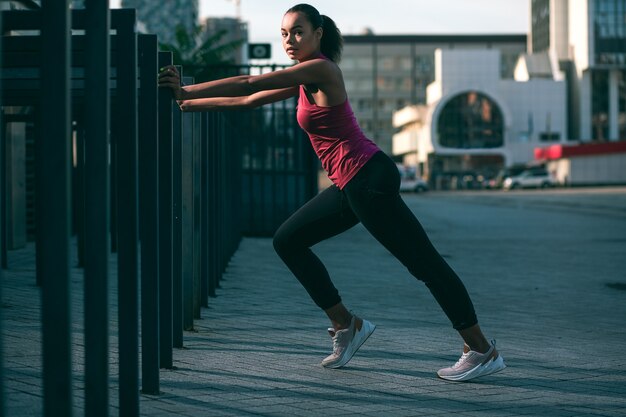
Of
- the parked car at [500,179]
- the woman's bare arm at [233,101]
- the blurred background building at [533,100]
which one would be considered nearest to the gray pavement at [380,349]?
the woman's bare arm at [233,101]

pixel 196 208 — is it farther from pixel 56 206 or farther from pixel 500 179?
pixel 500 179

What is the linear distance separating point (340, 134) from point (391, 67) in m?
141

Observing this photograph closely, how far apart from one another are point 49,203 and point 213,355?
2.98 metres

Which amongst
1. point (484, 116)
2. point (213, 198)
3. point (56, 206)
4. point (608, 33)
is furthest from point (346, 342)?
point (484, 116)

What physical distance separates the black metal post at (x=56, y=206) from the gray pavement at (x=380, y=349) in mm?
1307

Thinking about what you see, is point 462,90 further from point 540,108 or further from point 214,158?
point 214,158

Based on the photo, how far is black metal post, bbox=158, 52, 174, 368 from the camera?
16.7ft

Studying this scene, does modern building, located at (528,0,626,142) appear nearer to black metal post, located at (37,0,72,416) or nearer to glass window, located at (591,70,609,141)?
glass window, located at (591,70,609,141)

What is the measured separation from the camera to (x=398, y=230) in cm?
516

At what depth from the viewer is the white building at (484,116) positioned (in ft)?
341

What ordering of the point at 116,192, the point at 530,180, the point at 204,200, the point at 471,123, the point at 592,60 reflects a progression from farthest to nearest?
the point at 471,123 → the point at 592,60 → the point at 530,180 → the point at 204,200 → the point at 116,192

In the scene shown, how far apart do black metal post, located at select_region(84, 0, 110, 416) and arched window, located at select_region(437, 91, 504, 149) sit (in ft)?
335

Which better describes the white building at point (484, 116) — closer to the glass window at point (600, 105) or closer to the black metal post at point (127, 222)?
the glass window at point (600, 105)

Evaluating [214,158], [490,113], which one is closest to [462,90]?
[490,113]
